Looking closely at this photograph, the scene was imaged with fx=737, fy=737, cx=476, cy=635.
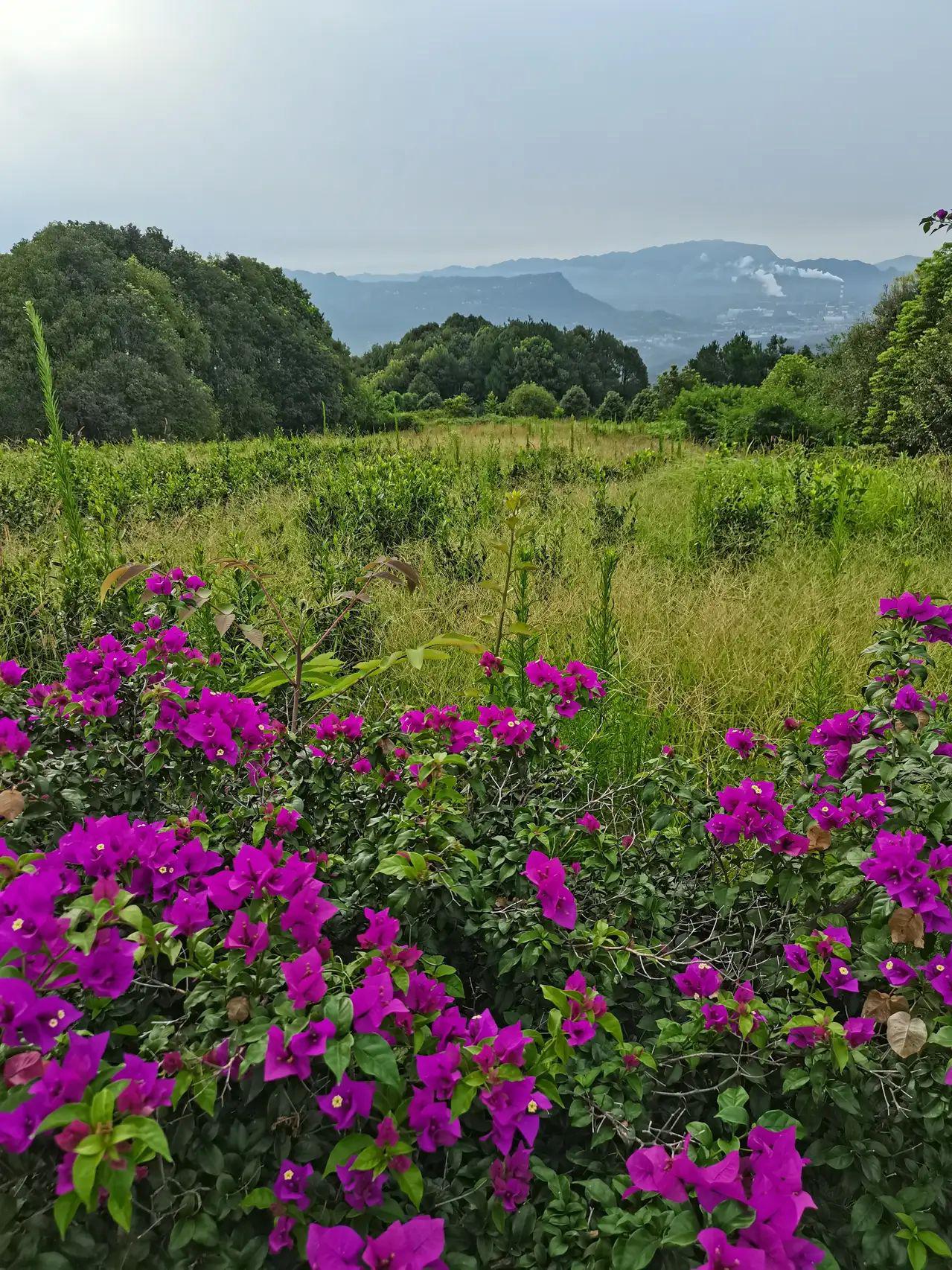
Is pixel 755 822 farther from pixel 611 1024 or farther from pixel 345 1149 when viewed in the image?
pixel 345 1149

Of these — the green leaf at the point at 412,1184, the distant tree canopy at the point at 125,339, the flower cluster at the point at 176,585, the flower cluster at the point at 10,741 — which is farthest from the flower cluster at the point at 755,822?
the distant tree canopy at the point at 125,339

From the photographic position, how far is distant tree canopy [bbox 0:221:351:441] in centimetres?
2236

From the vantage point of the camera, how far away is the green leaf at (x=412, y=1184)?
85 cm

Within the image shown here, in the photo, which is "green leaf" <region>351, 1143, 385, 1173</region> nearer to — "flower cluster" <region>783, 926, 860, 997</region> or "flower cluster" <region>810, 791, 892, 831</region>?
"flower cluster" <region>783, 926, 860, 997</region>

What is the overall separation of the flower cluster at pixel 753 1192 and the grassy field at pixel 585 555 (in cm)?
124

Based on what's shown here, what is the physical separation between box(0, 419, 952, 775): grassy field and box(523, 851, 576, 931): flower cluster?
88 cm

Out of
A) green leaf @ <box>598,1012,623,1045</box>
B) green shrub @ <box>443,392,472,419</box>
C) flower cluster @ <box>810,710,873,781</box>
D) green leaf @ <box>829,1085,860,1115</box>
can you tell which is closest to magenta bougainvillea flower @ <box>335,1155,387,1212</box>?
green leaf @ <box>598,1012,623,1045</box>

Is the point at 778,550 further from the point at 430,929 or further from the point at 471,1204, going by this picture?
the point at 471,1204

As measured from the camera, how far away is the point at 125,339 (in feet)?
78.0

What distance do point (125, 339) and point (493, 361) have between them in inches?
1493

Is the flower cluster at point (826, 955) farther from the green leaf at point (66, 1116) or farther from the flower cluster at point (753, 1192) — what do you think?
the green leaf at point (66, 1116)

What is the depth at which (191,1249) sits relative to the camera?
893 millimetres

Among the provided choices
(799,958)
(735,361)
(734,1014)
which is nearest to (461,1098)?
(734,1014)

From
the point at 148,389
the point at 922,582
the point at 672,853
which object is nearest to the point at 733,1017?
the point at 672,853
